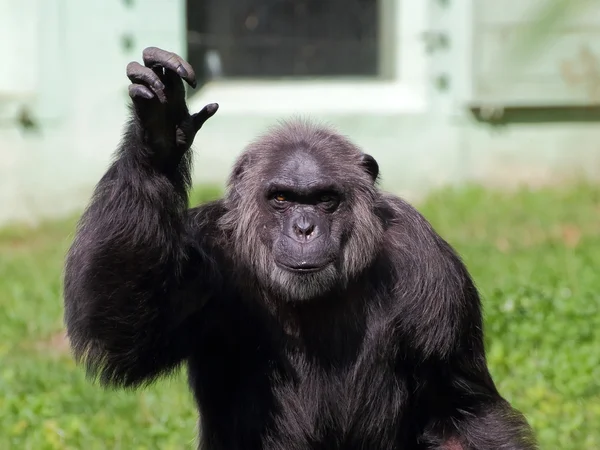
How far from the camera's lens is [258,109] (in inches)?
512

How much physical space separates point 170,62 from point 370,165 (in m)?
1.51

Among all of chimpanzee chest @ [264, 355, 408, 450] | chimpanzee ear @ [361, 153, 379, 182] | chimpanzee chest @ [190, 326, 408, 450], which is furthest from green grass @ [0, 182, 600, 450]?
chimpanzee ear @ [361, 153, 379, 182]

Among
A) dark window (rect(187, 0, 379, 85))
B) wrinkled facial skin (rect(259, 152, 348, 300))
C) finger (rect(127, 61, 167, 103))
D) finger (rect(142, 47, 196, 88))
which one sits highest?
dark window (rect(187, 0, 379, 85))

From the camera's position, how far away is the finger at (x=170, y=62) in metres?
3.59

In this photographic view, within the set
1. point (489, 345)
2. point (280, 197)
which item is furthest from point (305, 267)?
point (489, 345)

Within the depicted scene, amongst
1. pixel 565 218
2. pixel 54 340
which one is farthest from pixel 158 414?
pixel 565 218

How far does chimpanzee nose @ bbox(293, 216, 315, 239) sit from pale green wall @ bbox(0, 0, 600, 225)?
27.1 feet

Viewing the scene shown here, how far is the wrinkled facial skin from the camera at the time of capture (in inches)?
169

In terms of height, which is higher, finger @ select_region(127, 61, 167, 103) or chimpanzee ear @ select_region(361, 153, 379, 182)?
finger @ select_region(127, 61, 167, 103)

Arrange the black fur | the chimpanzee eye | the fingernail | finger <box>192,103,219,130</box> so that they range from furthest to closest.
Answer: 1. the chimpanzee eye
2. the black fur
3. finger <box>192,103,219,130</box>
4. the fingernail

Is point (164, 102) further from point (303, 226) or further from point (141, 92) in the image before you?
point (303, 226)

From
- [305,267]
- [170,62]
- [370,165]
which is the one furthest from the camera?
[370,165]

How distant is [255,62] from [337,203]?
9.35m

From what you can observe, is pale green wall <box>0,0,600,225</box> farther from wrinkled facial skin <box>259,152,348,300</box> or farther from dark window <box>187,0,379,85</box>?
wrinkled facial skin <box>259,152,348,300</box>
